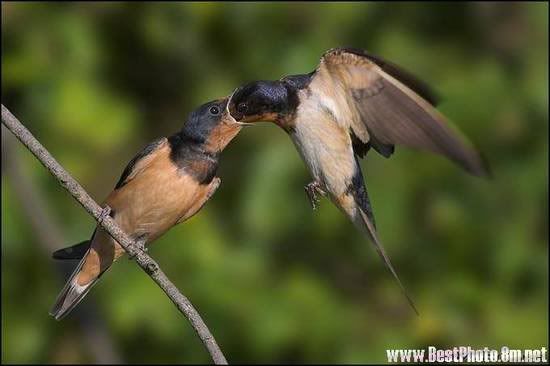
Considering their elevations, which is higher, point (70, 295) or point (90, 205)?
point (90, 205)

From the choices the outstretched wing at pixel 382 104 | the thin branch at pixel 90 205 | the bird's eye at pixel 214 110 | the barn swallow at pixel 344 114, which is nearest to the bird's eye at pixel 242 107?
the barn swallow at pixel 344 114

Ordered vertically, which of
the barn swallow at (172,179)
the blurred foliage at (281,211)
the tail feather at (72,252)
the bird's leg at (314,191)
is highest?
the barn swallow at (172,179)

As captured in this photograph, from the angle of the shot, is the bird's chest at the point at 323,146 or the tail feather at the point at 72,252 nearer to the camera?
the bird's chest at the point at 323,146

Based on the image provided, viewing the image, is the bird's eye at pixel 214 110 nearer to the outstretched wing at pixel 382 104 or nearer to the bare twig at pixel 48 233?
the outstretched wing at pixel 382 104

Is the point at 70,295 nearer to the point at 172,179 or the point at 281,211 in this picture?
the point at 172,179

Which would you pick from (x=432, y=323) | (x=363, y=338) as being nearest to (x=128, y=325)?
(x=363, y=338)

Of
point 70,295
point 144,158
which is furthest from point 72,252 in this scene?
point 144,158

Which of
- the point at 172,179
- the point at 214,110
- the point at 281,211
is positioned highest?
the point at 214,110

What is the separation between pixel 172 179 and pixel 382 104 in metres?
0.57

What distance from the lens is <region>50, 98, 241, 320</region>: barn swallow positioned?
9.56ft

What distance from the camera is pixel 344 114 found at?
9.63 ft

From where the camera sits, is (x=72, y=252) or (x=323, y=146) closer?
(x=323, y=146)

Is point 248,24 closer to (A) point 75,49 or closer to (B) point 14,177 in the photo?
(A) point 75,49

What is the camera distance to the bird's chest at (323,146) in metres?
2.86
